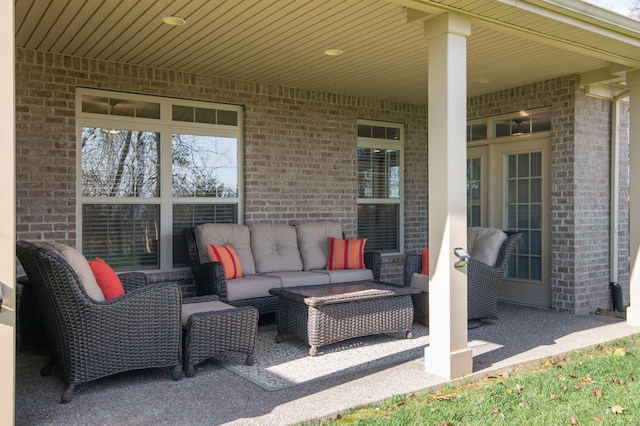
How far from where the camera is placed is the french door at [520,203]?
673 cm

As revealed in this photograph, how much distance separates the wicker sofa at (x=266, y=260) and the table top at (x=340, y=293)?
1.88 feet

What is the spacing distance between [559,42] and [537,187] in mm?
2579

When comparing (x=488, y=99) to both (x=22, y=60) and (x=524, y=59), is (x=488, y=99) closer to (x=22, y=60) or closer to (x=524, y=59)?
(x=524, y=59)

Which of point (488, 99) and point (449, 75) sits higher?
point (488, 99)

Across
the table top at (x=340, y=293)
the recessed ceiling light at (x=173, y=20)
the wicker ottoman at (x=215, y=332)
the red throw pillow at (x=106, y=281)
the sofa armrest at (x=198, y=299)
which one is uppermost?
the recessed ceiling light at (x=173, y=20)

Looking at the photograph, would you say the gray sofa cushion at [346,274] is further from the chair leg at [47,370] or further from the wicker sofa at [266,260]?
the chair leg at [47,370]

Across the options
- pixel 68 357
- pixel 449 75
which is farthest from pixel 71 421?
pixel 449 75

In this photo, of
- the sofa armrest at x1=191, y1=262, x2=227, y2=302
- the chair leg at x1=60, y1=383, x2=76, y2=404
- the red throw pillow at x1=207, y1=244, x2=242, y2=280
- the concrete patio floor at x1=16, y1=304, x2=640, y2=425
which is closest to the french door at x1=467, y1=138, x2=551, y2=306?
the concrete patio floor at x1=16, y1=304, x2=640, y2=425

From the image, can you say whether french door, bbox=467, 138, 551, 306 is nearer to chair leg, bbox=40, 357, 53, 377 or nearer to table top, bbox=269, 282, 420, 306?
table top, bbox=269, 282, 420, 306

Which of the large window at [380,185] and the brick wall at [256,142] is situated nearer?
the brick wall at [256,142]

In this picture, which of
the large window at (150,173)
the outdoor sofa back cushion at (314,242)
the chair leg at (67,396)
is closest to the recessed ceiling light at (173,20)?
Result: the large window at (150,173)

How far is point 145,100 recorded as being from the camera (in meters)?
5.96

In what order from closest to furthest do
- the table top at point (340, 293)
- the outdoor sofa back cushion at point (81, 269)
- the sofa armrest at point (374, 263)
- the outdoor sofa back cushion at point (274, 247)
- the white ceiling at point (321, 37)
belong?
the outdoor sofa back cushion at point (81, 269) < the white ceiling at point (321, 37) < the table top at point (340, 293) < the outdoor sofa back cushion at point (274, 247) < the sofa armrest at point (374, 263)

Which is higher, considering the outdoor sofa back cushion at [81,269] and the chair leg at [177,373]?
the outdoor sofa back cushion at [81,269]
